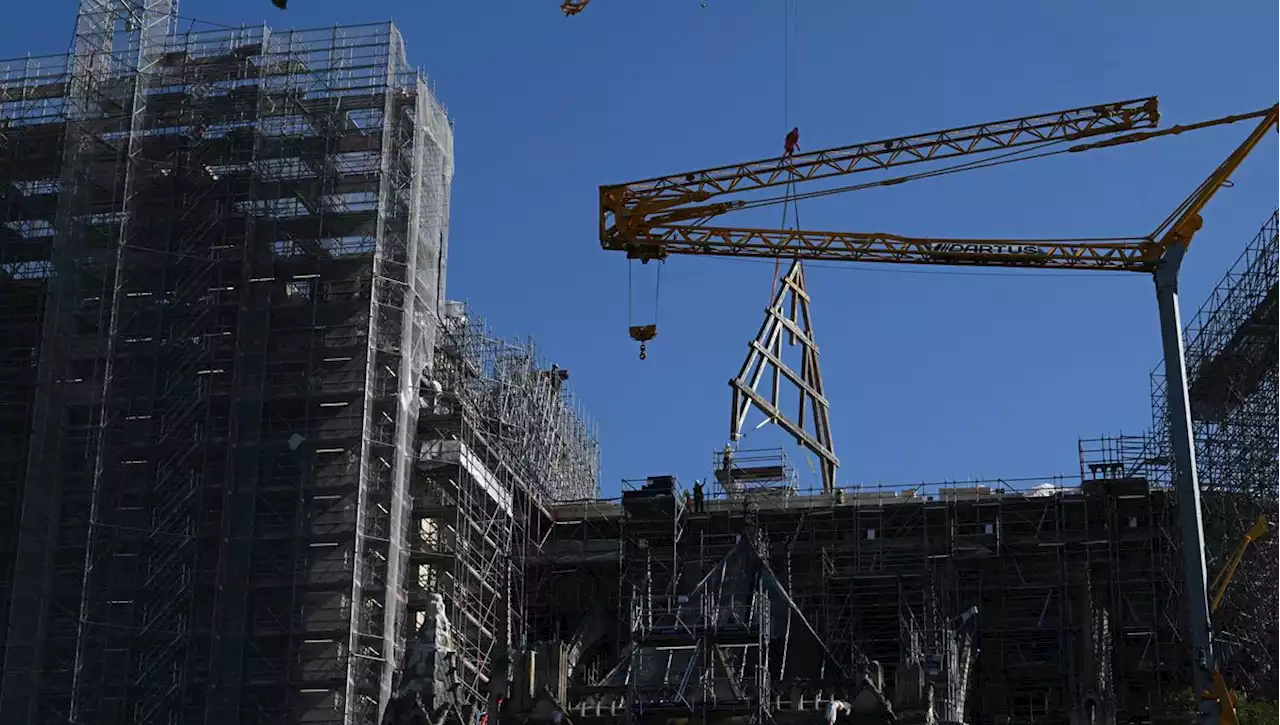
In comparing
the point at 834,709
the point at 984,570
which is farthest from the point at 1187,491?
the point at 984,570

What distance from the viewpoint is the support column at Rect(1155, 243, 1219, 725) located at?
6531 centimetres

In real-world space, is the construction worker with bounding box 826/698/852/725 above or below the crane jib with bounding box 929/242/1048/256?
below

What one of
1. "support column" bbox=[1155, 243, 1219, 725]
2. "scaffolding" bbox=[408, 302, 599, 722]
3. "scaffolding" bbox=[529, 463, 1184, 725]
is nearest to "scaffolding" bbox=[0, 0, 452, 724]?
"scaffolding" bbox=[408, 302, 599, 722]

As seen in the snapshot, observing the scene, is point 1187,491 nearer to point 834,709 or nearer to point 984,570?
point 834,709

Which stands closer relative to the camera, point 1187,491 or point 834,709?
point 1187,491

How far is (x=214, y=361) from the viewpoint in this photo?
9975 cm

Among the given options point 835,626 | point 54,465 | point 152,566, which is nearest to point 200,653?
point 152,566

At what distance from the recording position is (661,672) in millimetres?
88625

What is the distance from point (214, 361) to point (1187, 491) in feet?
157

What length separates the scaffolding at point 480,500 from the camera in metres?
102

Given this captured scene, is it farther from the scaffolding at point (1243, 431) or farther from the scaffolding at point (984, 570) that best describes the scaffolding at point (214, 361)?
the scaffolding at point (1243, 431)

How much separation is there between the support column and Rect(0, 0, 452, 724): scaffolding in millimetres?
36667

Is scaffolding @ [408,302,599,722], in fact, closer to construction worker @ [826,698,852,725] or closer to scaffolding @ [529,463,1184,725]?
scaffolding @ [529,463,1184,725]

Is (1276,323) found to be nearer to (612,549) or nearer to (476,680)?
(612,549)
